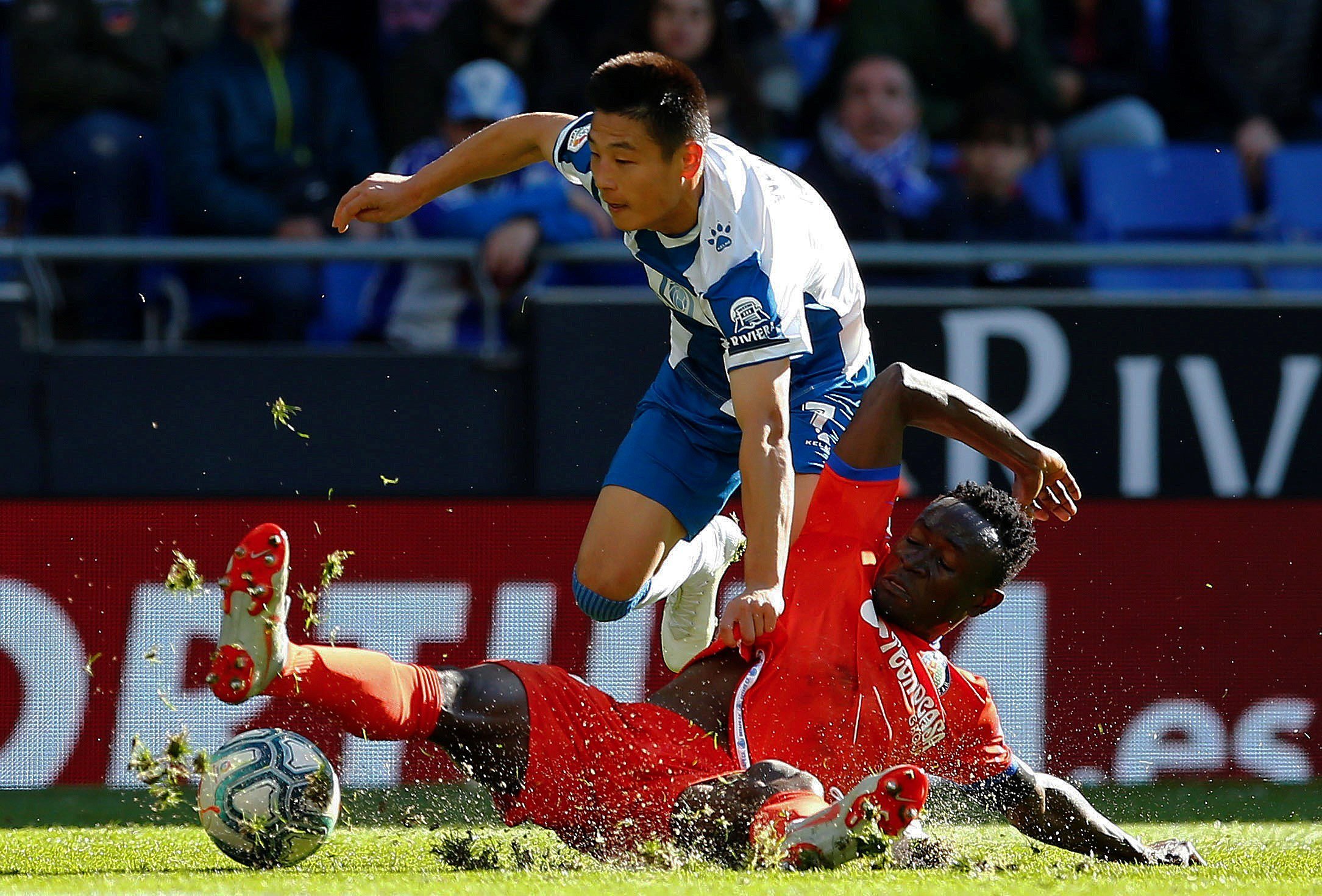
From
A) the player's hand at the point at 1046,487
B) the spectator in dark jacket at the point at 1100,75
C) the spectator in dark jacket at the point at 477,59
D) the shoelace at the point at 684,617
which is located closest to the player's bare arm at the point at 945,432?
the player's hand at the point at 1046,487

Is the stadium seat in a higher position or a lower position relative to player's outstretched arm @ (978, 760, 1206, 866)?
higher

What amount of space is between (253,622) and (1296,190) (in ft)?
21.3

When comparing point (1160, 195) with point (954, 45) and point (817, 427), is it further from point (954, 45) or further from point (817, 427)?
point (817, 427)

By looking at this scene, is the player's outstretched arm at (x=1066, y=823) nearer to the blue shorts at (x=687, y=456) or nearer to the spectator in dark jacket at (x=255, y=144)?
the blue shorts at (x=687, y=456)

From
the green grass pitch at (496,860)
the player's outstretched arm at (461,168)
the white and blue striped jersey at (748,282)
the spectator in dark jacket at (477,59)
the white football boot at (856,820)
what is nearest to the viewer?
the white football boot at (856,820)

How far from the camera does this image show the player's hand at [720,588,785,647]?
3.97m

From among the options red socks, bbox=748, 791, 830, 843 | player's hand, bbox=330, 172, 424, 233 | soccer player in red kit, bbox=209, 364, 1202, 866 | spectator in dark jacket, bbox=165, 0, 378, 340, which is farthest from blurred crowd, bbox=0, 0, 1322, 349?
red socks, bbox=748, 791, 830, 843

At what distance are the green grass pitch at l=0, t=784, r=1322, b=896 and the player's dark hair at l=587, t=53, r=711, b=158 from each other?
1.72 metres

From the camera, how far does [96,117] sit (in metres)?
7.81

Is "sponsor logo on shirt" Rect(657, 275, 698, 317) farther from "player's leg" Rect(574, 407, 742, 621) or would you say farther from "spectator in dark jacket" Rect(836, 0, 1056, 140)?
"spectator in dark jacket" Rect(836, 0, 1056, 140)

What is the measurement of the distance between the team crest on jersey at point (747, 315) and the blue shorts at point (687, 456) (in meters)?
0.78

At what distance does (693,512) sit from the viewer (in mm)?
5289

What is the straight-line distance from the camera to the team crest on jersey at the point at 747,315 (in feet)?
14.2

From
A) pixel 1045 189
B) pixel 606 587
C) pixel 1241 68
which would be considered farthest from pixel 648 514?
pixel 1241 68
